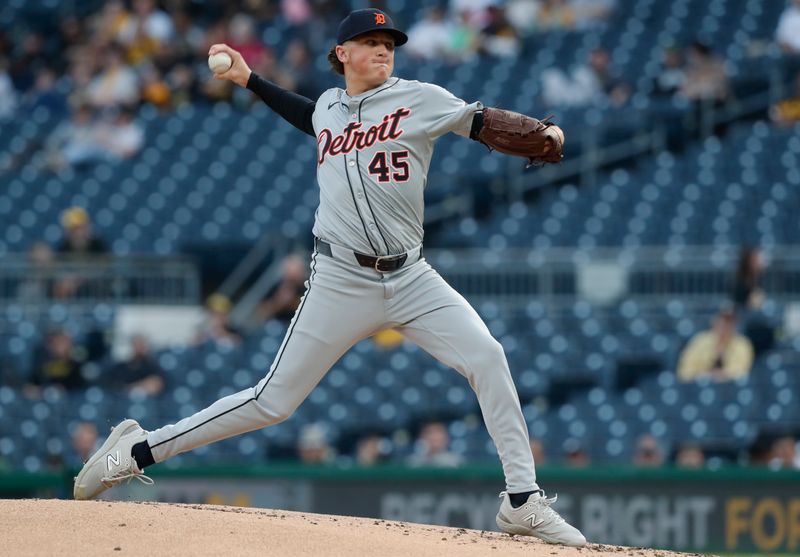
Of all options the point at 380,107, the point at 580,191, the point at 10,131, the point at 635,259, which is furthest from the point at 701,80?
the point at 380,107

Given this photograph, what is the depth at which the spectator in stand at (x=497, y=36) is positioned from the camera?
1445cm

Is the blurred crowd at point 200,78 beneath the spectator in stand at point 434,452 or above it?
above

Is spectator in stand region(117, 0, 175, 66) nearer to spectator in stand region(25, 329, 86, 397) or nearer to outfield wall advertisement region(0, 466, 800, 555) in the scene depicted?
spectator in stand region(25, 329, 86, 397)

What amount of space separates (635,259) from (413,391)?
2.04 meters

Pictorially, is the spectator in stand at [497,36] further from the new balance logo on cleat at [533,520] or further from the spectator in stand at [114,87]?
the new balance logo on cleat at [533,520]

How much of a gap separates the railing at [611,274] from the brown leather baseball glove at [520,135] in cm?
641

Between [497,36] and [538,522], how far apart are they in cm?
996

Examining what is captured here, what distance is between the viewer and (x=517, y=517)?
5.16m

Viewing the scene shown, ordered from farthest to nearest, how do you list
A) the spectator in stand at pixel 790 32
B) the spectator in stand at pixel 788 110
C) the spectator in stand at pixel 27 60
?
1. the spectator in stand at pixel 27 60
2. the spectator in stand at pixel 790 32
3. the spectator in stand at pixel 788 110

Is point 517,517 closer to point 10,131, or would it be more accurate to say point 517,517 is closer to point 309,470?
point 309,470

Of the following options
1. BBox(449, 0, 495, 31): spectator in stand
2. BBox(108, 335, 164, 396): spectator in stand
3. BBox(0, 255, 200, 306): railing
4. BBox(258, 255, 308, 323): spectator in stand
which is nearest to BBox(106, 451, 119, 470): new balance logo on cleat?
BBox(258, 255, 308, 323): spectator in stand

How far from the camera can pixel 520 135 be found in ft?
16.2

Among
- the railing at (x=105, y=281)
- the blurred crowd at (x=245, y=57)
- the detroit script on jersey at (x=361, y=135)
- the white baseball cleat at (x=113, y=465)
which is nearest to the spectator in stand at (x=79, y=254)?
the railing at (x=105, y=281)

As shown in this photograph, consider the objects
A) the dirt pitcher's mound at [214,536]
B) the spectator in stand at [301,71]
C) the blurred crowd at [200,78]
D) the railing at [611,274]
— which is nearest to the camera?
the dirt pitcher's mound at [214,536]
